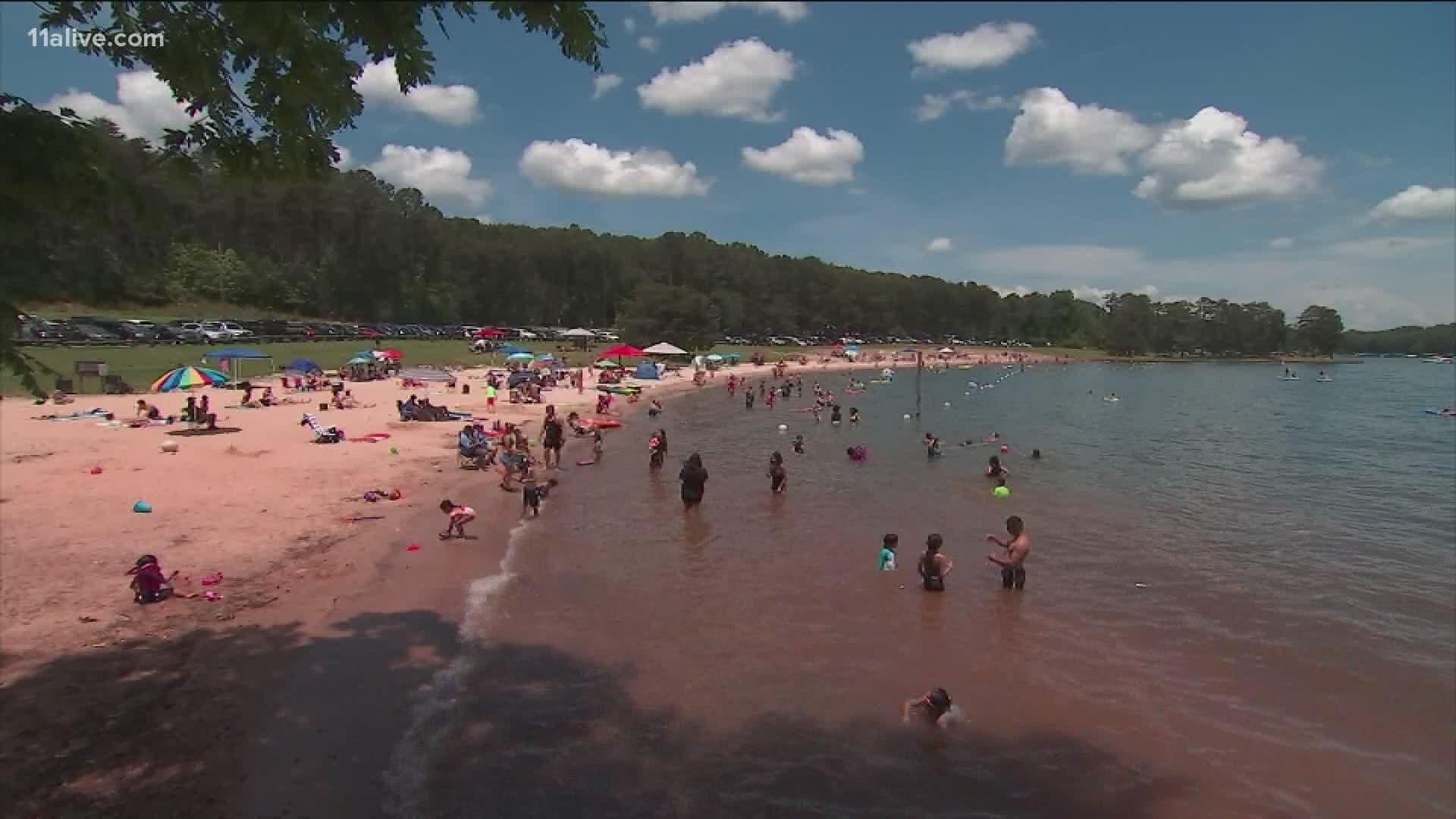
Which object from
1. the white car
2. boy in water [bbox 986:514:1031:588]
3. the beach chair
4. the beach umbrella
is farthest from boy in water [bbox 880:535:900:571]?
the white car

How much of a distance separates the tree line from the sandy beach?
13.0 feet

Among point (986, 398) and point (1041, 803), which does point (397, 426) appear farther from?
point (986, 398)

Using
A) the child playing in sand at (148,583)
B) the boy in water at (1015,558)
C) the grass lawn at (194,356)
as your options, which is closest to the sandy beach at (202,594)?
the child playing in sand at (148,583)

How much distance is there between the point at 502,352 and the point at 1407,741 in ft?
210

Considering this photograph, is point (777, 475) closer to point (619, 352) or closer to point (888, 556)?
point (888, 556)

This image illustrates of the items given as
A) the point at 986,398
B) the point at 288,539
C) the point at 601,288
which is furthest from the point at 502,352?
the point at 288,539

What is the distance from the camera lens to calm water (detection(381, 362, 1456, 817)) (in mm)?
7312

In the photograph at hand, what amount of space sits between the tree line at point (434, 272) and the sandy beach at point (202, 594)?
3.98 m

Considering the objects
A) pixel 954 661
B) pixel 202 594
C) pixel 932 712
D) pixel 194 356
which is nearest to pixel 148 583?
pixel 202 594

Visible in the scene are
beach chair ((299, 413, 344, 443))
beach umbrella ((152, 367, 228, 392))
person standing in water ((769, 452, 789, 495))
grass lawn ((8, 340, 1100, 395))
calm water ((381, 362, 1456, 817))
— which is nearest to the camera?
calm water ((381, 362, 1456, 817))

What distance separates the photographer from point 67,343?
4684cm

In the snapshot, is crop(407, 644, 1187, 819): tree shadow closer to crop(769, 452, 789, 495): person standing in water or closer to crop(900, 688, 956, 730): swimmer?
crop(900, 688, 956, 730): swimmer

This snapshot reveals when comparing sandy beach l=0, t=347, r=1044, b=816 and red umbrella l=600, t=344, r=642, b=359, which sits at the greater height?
red umbrella l=600, t=344, r=642, b=359

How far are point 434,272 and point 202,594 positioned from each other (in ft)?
317
